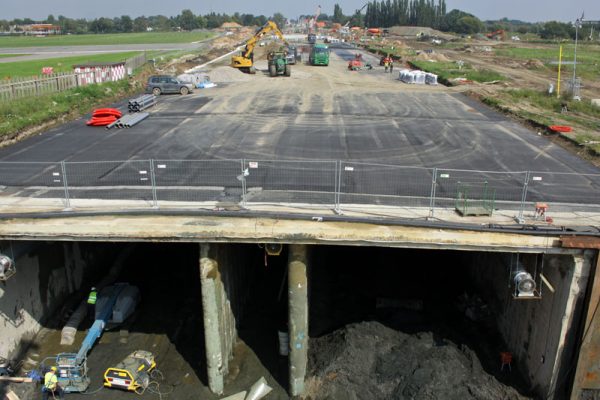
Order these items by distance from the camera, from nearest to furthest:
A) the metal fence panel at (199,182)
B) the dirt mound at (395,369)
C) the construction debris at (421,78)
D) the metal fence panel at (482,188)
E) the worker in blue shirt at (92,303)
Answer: the dirt mound at (395,369) < the metal fence panel at (482,188) < the metal fence panel at (199,182) < the worker in blue shirt at (92,303) < the construction debris at (421,78)

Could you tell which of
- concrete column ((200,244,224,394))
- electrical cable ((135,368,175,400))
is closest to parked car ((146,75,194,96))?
A: electrical cable ((135,368,175,400))

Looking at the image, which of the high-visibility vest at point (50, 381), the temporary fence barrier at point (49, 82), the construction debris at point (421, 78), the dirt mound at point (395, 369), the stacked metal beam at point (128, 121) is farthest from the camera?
the construction debris at point (421, 78)

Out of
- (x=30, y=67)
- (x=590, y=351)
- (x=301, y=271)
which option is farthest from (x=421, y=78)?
(x=30, y=67)

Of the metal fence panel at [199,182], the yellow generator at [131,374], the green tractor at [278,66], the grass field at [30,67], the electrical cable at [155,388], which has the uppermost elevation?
the green tractor at [278,66]

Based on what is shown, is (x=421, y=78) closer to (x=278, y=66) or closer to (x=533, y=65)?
(x=278, y=66)

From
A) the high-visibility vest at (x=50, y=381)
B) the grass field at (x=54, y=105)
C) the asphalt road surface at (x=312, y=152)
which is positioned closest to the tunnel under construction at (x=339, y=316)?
the high-visibility vest at (x=50, y=381)

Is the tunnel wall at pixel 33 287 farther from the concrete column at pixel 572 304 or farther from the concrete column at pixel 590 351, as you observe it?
the concrete column at pixel 590 351
